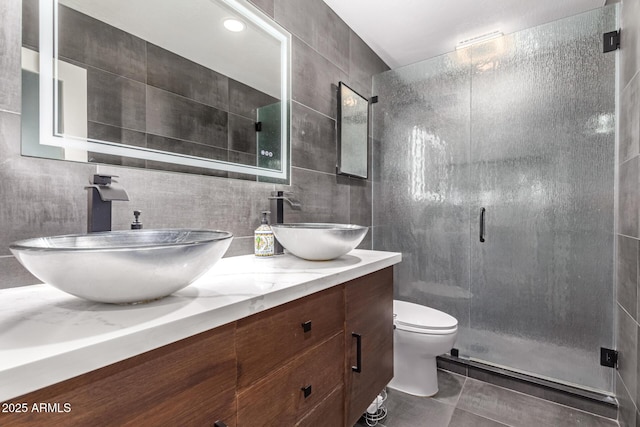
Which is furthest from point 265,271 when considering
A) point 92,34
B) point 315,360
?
point 92,34

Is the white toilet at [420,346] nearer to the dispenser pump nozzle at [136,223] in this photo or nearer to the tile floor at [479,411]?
the tile floor at [479,411]

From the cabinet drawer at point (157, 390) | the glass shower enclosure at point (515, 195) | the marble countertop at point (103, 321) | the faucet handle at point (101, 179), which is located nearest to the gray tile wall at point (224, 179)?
the faucet handle at point (101, 179)

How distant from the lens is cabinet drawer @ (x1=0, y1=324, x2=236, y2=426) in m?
0.41

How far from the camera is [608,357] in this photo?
1.62 m

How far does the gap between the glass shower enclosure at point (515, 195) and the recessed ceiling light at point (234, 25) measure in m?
1.39

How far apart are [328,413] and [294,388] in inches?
9.3

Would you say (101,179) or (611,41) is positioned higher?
(611,41)

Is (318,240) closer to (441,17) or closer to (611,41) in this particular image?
(441,17)

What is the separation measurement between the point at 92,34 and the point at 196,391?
1.05 meters

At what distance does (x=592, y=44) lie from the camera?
169 cm

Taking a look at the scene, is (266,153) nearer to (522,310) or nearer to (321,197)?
(321,197)

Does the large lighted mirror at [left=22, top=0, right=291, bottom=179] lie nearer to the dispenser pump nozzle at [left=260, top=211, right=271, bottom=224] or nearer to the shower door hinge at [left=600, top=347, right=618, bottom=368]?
the dispenser pump nozzle at [left=260, top=211, right=271, bottom=224]

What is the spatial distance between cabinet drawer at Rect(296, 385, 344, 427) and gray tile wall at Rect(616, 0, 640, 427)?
1.24m

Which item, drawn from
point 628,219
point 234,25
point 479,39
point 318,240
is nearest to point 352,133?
point 234,25
